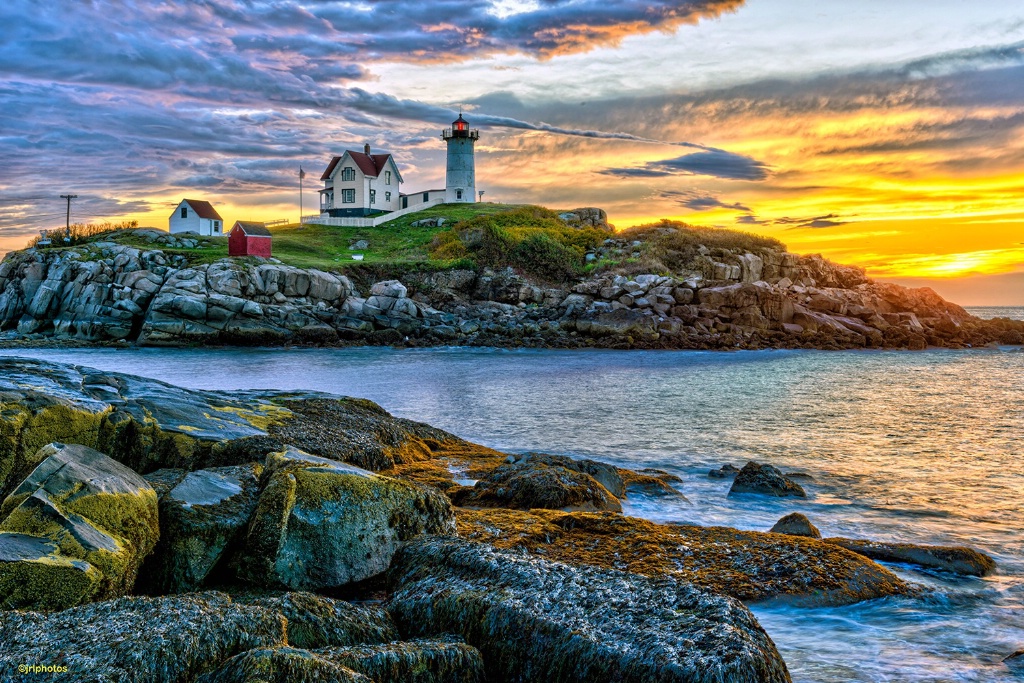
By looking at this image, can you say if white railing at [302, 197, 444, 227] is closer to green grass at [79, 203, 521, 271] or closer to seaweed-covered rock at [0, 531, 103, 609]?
green grass at [79, 203, 521, 271]

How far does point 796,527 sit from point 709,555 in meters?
2.39

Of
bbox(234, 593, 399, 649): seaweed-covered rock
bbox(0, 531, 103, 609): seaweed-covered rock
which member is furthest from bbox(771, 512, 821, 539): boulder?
bbox(0, 531, 103, 609): seaweed-covered rock

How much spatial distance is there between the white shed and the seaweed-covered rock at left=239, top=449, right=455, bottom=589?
75990 millimetres

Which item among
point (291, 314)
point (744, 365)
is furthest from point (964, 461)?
point (291, 314)

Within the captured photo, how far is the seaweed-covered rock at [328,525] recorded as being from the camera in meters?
6.60

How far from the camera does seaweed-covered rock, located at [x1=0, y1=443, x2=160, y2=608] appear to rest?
5188 millimetres

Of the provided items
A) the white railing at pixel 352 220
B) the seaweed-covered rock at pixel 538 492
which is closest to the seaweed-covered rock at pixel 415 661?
the seaweed-covered rock at pixel 538 492

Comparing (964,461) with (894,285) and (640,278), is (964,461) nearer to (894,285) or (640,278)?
(640,278)

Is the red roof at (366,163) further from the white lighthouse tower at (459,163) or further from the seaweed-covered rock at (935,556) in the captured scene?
the seaweed-covered rock at (935,556)

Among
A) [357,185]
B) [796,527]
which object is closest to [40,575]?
[796,527]

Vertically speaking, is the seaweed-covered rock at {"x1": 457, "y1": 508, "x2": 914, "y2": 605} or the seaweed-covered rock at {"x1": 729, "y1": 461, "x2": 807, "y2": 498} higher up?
the seaweed-covered rock at {"x1": 457, "y1": 508, "x2": 914, "y2": 605}

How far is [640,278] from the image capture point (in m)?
59.5

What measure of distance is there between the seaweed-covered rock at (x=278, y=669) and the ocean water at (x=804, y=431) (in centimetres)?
406

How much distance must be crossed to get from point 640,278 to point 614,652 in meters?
56.0
